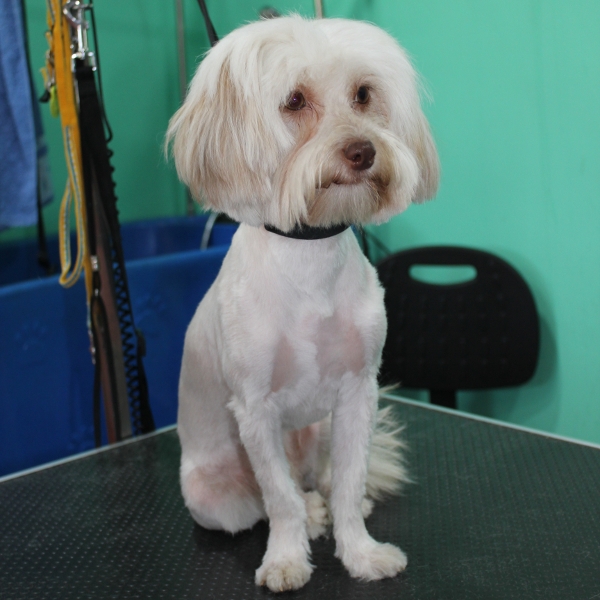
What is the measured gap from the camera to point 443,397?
1781mm

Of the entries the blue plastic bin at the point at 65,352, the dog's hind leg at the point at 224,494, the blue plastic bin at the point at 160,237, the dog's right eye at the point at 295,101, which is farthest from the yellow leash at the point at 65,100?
the blue plastic bin at the point at 160,237

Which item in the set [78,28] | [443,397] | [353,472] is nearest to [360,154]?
[353,472]

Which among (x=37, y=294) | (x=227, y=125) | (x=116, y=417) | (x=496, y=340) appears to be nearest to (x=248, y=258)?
(x=227, y=125)

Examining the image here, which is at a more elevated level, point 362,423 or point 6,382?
point 362,423

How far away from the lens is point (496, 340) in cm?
167

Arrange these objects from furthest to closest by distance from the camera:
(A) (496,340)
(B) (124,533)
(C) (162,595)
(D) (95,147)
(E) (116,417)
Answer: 1. (A) (496,340)
2. (E) (116,417)
3. (D) (95,147)
4. (B) (124,533)
5. (C) (162,595)

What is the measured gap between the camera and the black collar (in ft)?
2.83

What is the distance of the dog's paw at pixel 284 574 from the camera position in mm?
916

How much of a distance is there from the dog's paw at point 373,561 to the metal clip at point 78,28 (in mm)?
838

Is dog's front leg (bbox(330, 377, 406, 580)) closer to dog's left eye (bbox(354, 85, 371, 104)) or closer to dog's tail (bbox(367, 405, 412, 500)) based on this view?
dog's tail (bbox(367, 405, 412, 500))

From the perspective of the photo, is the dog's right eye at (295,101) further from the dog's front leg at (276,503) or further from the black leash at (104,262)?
the black leash at (104,262)

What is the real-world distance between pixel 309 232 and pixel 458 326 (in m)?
0.91

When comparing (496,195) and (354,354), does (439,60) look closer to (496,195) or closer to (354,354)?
(496,195)

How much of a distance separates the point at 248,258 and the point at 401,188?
20cm
